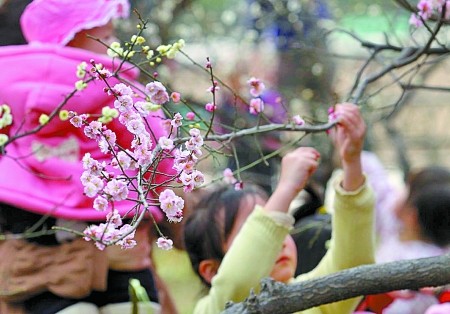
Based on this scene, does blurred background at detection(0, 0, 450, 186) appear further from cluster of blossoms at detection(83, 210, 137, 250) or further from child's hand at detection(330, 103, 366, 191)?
cluster of blossoms at detection(83, 210, 137, 250)

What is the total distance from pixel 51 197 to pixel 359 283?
96 centimetres

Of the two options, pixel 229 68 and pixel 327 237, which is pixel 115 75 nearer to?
pixel 327 237

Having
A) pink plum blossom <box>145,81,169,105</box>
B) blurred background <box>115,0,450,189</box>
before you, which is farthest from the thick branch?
blurred background <box>115,0,450,189</box>

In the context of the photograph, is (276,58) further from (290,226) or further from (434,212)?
(290,226)

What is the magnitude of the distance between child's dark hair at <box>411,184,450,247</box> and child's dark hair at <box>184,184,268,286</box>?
0.68 meters

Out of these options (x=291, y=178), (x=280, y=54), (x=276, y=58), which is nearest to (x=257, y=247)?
(x=291, y=178)

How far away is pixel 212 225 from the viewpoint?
277 centimetres

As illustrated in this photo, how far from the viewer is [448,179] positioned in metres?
3.63

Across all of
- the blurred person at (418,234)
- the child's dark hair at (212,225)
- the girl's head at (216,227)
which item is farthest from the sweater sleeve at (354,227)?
the blurred person at (418,234)

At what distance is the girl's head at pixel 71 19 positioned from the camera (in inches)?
105

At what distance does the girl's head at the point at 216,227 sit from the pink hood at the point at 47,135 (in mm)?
225

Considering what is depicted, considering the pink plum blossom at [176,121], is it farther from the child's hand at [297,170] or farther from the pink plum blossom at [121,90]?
the child's hand at [297,170]

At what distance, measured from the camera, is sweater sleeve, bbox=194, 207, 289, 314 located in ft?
7.92

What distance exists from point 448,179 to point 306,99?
257 cm
